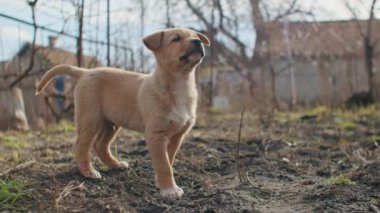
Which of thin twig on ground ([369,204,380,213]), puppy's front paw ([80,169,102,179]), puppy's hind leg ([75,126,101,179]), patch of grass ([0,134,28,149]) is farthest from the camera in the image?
patch of grass ([0,134,28,149])

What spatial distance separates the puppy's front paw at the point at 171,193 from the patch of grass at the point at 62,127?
22.1 feet

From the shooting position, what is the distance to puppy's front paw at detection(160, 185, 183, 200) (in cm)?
385

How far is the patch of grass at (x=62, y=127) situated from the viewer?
10348mm

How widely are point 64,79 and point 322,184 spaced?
354 inches

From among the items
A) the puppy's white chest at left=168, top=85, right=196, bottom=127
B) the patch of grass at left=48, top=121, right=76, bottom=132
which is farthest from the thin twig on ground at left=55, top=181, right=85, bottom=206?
the patch of grass at left=48, top=121, right=76, bottom=132

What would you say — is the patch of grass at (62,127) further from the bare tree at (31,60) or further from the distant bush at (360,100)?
the distant bush at (360,100)

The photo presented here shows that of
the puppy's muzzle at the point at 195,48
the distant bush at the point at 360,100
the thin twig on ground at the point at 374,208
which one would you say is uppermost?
the puppy's muzzle at the point at 195,48

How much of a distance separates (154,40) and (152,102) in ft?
1.83

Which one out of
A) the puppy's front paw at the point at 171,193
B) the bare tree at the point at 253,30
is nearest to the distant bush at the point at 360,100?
the bare tree at the point at 253,30

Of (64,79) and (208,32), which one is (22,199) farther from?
(208,32)

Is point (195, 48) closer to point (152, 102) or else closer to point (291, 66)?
point (152, 102)

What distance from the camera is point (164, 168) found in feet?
13.1

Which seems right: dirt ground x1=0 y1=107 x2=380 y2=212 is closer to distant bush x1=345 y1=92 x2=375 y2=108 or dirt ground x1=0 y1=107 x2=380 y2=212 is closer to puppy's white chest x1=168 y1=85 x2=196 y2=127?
puppy's white chest x1=168 y1=85 x2=196 y2=127

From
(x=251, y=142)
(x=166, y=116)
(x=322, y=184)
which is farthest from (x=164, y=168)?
(x=251, y=142)
